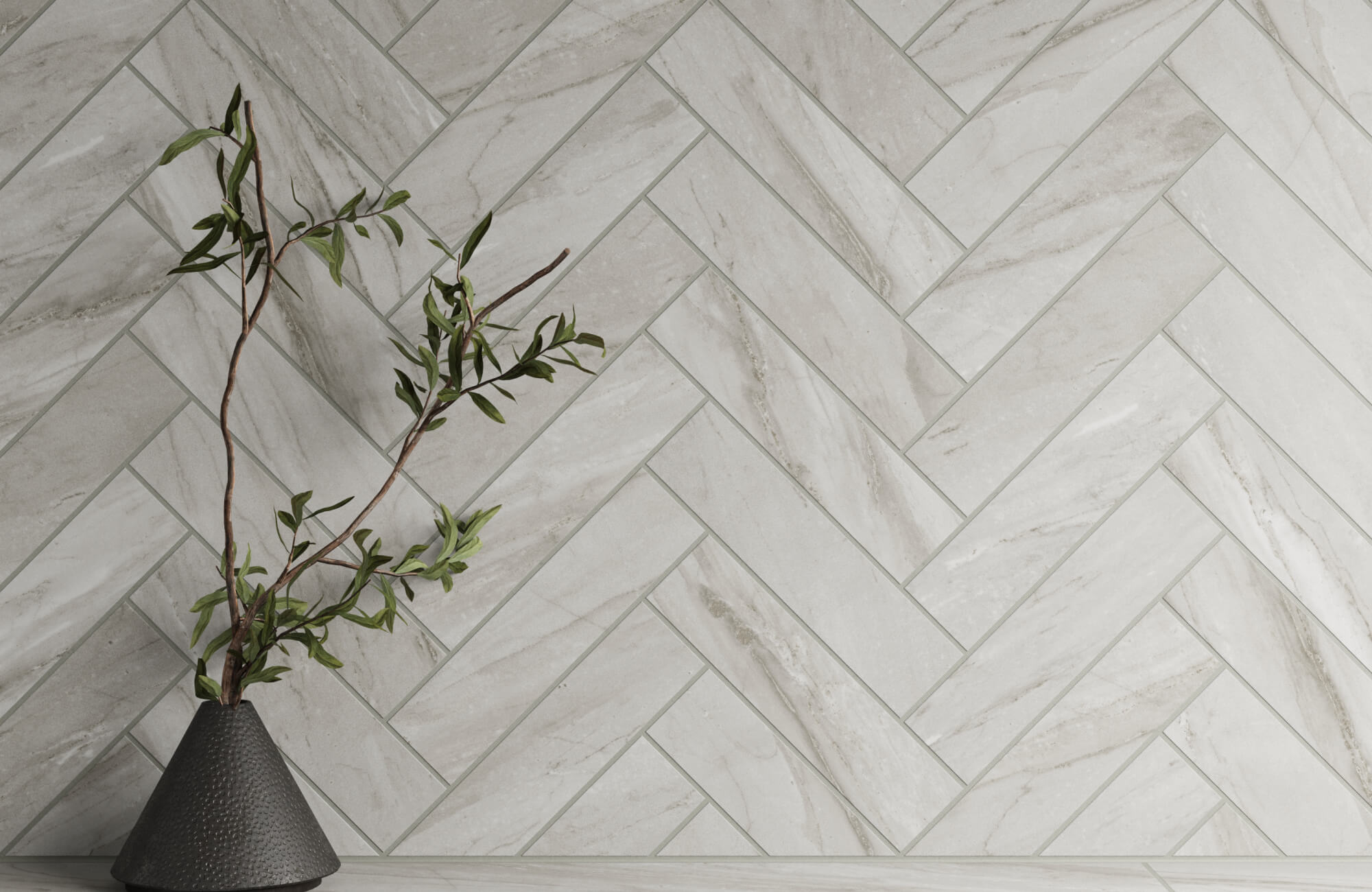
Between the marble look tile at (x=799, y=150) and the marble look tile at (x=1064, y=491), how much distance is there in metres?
0.29

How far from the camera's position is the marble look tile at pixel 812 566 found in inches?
52.3

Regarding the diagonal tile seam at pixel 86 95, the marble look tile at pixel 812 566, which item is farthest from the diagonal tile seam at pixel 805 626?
the diagonal tile seam at pixel 86 95

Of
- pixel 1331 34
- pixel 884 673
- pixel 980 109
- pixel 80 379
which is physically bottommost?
pixel 884 673

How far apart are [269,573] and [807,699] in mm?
709

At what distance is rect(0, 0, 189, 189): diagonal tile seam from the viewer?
4.22ft

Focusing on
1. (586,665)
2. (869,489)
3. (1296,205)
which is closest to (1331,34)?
(1296,205)

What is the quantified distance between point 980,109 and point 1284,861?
108 centimetres

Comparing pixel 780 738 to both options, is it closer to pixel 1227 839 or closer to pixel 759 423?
pixel 759 423

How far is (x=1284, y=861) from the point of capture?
1.33 meters

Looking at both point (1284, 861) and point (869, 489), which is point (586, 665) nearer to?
point (869, 489)

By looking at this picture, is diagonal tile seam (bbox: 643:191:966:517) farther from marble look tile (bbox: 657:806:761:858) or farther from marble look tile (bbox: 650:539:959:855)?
marble look tile (bbox: 657:806:761:858)

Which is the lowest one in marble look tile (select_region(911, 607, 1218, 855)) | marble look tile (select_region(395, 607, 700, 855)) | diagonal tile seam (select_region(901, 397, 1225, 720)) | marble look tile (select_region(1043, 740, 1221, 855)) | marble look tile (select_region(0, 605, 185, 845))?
marble look tile (select_region(1043, 740, 1221, 855))

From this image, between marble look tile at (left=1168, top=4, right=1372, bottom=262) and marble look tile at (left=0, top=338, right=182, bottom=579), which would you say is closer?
marble look tile at (left=0, top=338, right=182, bottom=579)

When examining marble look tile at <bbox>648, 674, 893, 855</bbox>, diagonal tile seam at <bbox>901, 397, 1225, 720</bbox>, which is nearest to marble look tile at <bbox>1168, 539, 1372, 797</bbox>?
diagonal tile seam at <bbox>901, 397, 1225, 720</bbox>
